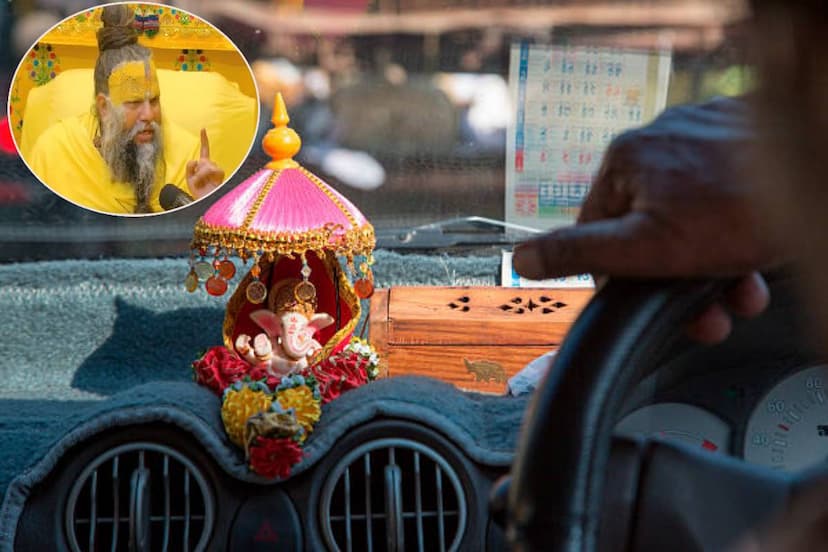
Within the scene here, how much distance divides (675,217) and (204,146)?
226cm

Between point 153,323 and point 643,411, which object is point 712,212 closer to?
point 643,411

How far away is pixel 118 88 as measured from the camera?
2.49 m

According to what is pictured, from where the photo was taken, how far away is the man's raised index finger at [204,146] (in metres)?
2.53

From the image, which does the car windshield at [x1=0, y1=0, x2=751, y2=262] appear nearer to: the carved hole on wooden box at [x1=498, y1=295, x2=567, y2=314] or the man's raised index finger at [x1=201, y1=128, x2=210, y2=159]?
the man's raised index finger at [x1=201, y1=128, x2=210, y2=159]

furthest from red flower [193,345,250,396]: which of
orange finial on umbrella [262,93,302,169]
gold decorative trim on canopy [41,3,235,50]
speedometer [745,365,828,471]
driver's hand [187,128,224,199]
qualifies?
speedometer [745,365,828,471]

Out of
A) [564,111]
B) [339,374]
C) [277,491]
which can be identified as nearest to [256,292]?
[339,374]

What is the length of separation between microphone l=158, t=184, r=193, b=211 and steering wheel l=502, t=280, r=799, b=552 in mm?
2187

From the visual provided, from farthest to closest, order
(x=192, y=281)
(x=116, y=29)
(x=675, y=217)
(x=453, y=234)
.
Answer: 1. (x=453, y=234)
2. (x=116, y=29)
3. (x=192, y=281)
4. (x=675, y=217)

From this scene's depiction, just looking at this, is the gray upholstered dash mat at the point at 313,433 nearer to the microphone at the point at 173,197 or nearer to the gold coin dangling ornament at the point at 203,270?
the gold coin dangling ornament at the point at 203,270

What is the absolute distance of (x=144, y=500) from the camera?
149 centimetres

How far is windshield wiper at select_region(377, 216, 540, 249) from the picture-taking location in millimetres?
2582

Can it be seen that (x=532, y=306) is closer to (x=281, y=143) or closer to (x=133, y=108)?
(x=281, y=143)

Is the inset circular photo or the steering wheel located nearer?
the steering wheel

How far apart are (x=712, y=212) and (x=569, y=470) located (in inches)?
3.9
